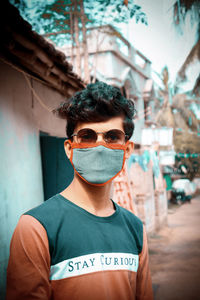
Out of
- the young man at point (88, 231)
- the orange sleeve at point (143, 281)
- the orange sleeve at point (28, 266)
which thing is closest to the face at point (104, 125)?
the young man at point (88, 231)

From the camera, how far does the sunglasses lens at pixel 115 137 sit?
1602mm

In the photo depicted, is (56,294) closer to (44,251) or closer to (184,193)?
(44,251)

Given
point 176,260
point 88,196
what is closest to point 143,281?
point 88,196

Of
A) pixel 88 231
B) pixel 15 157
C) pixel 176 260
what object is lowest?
pixel 176 260

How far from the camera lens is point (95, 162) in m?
1.57

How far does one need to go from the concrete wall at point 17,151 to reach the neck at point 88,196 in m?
1.46

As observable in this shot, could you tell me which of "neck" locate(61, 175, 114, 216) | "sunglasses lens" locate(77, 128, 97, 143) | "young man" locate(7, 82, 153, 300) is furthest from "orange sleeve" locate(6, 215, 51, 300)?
"sunglasses lens" locate(77, 128, 97, 143)

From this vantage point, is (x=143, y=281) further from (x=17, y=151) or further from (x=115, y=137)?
(x=17, y=151)

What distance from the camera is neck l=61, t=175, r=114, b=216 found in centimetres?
157

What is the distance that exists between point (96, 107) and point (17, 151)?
1958mm

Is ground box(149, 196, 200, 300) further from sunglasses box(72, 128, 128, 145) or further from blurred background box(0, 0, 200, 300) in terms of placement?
sunglasses box(72, 128, 128, 145)

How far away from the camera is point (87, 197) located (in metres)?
1.58

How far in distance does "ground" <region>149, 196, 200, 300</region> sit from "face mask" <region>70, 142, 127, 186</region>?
156 inches

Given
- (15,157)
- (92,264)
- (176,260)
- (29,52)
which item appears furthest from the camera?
(176,260)
